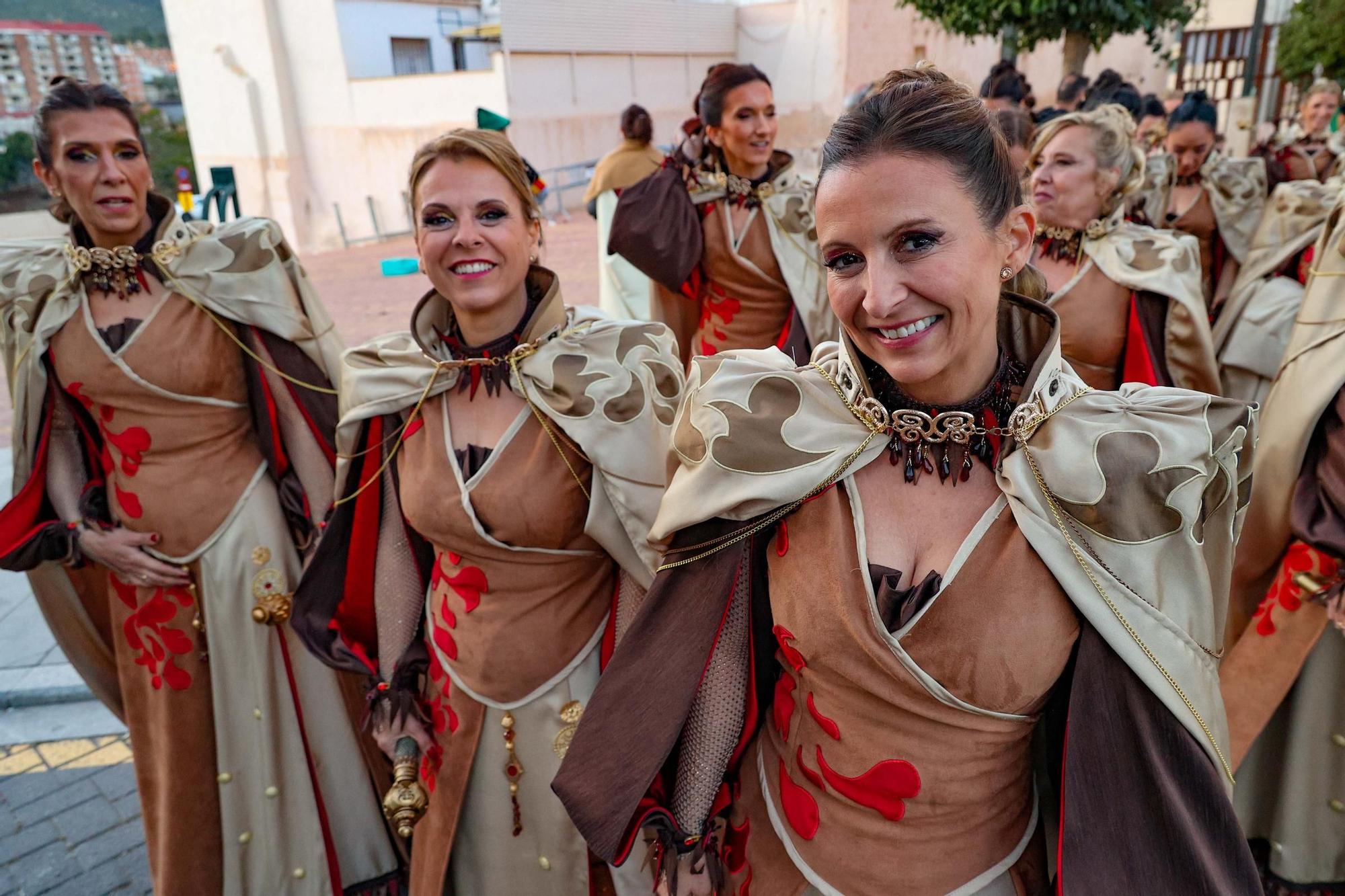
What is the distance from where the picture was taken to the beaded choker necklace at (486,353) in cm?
214

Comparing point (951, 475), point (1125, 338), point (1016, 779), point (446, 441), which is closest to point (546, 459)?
point (446, 441)

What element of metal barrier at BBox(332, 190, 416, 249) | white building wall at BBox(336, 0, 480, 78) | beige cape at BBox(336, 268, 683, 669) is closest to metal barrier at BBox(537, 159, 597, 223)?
metal barrier at BBox(332, 190, 416, 249)

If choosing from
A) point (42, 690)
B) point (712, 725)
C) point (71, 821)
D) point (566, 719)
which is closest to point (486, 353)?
point (566, 719)

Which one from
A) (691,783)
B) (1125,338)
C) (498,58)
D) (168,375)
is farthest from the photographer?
(498,58)

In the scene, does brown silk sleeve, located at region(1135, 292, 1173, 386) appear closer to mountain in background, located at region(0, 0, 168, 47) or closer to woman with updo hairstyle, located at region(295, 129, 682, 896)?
woman with updo hairstyle, located at region(295, 129, 682, 896)

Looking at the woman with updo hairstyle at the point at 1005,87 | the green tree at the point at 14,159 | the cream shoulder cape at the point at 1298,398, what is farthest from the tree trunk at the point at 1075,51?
the green tree at the point at 14,159

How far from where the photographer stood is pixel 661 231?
3.71 m

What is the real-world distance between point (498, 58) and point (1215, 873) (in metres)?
21.2

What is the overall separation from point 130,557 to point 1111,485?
2.60 m

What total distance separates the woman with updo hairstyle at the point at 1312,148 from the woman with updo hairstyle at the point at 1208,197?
70 cm

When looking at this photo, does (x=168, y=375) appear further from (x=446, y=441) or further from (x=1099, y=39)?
(x=1099, y=39)

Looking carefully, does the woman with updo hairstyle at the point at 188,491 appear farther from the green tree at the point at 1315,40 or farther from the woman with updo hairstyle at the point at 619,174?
the green tree at the point at 1315,40

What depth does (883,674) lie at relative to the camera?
1401 millimetres

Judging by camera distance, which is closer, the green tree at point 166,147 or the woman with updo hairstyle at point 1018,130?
the woman with updo hairstyle at point 1018,130
